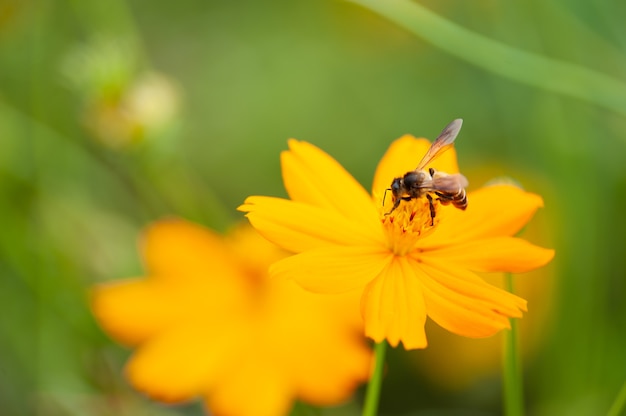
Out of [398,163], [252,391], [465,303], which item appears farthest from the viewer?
[252,391]

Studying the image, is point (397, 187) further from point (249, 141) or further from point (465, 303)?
point (249, 141)

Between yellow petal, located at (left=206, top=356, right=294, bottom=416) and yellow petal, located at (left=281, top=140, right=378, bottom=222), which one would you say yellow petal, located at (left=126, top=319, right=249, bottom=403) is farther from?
yellow petal, located at (left=281, top=140, right=378, bottom=222)

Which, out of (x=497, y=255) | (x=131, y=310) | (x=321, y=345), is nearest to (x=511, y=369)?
(x=497, y=255)

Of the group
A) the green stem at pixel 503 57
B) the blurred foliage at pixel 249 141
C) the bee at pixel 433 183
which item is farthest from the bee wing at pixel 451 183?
the blurred foliage at pixel 249 141

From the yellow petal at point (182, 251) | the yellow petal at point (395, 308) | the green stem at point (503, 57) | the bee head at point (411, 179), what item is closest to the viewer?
the yellow petal at point (395, 308)

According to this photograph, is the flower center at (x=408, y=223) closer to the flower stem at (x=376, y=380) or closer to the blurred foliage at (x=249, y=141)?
the flower stem at (x=376, y=380)

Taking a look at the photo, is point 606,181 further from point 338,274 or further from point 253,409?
point 338,274
